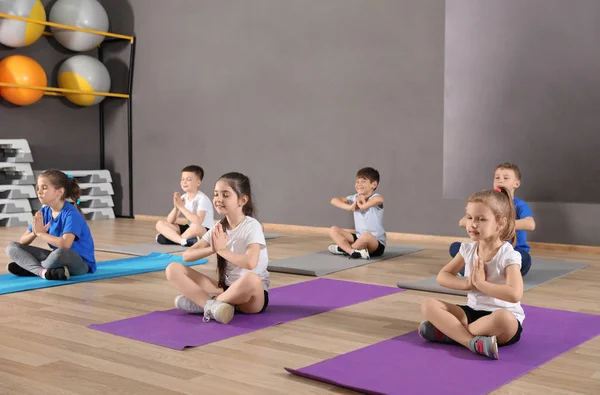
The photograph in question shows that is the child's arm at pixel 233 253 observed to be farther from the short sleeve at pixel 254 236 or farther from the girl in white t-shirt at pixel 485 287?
the girl in white t-shirt at pixel 485 287

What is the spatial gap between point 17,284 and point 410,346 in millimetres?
2046

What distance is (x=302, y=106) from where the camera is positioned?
240 inches

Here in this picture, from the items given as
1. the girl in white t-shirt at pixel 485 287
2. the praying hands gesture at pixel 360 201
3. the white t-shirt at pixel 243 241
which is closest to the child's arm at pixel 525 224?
the praying hands gesture at pixel 360 201

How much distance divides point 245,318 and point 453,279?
851mm

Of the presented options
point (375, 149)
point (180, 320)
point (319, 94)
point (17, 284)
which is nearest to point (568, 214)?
point (375, 149)

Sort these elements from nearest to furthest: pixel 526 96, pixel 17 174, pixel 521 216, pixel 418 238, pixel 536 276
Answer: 1. pixel 536 276
2. pixel 521 216
3. pixel 526 96
4. pixel 418 238
5. pixel 17 174

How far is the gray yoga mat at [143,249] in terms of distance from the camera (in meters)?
4.70

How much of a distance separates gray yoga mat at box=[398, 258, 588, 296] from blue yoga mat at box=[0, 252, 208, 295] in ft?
4.60

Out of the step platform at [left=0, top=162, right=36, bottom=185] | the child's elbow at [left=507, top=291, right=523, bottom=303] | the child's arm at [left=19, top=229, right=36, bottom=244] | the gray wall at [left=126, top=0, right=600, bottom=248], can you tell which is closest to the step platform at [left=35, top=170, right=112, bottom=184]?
the gray wall at [left=126, top=0, right=600, bottom=248]

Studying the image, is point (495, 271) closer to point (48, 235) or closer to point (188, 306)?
point (188, 306)

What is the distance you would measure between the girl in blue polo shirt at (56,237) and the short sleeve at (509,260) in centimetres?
217

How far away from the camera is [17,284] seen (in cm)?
341

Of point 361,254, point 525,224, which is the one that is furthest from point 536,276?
point 361,254

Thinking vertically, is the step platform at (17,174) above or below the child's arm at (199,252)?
above
